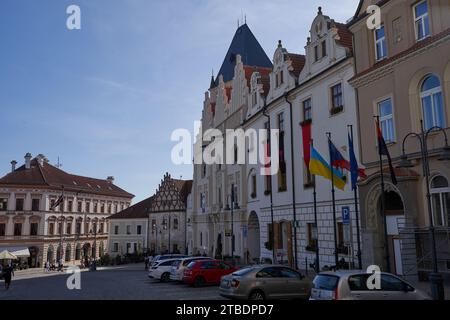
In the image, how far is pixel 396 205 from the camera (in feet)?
70.3

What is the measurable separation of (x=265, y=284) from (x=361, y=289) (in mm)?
4900

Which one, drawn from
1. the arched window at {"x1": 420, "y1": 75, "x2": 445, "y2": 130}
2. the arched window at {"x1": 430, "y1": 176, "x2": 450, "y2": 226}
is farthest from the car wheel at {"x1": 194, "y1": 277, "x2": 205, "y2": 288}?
the arched window at {"x1": 420, "y1": 75, "x2": 445, "y2": 130}

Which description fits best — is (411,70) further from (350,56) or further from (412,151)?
(350,56)

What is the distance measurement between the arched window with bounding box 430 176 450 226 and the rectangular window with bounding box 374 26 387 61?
24.4 ft

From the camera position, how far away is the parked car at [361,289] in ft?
38.6

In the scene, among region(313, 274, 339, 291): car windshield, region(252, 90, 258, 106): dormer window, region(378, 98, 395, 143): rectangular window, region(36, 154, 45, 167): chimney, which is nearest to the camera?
region(313, 274, 339, 291): car windshield

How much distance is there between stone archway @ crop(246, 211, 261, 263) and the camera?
3928cm

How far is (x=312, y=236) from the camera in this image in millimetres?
28375

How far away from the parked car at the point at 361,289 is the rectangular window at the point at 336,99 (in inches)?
589

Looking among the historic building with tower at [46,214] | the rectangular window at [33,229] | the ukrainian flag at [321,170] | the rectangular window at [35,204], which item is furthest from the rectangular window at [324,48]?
the rectangular window at [33,229]

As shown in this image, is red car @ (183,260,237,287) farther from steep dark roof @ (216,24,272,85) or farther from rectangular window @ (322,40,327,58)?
steep dark roof @ (216,24,272,85)

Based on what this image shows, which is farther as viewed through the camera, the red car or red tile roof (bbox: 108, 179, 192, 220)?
red tile roof (bbox: 108, 179, 192, 220)
